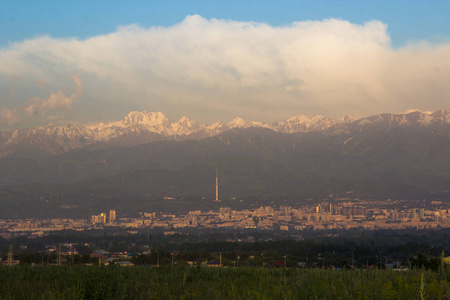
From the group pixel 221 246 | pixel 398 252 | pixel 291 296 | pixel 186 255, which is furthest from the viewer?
pixel 221 246

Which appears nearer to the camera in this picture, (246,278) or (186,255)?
(246,278)

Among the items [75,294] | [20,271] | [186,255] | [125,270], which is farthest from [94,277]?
[186,255]

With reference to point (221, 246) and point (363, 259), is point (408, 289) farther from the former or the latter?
point (221, 246)

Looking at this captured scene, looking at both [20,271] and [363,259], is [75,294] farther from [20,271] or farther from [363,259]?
[363,259]

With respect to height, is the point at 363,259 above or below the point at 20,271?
below

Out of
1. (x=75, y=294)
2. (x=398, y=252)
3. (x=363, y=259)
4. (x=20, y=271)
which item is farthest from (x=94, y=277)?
(x=398, y=252)

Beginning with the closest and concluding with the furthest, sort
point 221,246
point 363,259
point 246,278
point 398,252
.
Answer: point 246,278 < point 363,259 < point 398,252 < point 221,246

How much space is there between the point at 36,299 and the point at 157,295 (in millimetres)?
3212

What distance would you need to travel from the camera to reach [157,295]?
16000 mm

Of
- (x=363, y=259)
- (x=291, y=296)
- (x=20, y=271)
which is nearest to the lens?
(x=291, y=296)

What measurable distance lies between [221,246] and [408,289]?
130270 millimetres

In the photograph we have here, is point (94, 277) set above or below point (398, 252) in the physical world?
above

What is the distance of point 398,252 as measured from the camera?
441 feet

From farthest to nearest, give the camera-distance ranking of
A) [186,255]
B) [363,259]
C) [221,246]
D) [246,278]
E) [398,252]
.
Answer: [221,246]
[398,252]
[363,259]
[186,255]
[246,278]
